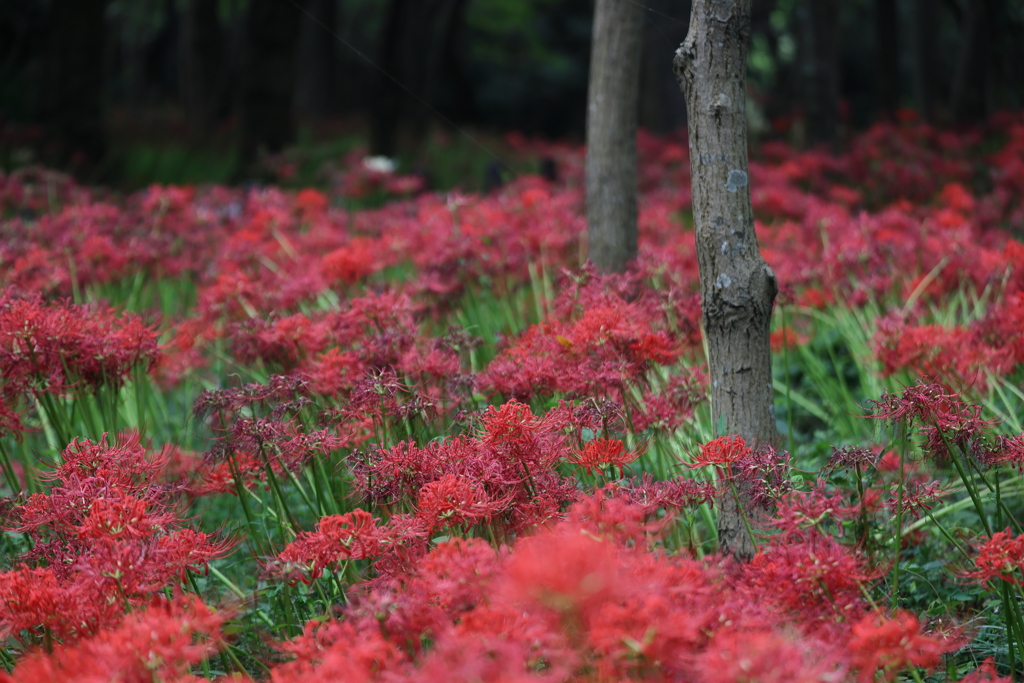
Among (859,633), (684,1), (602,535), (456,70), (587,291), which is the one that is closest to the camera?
(859,633)

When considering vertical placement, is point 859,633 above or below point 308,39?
below

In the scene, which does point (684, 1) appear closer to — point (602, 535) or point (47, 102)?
point (47, 102)

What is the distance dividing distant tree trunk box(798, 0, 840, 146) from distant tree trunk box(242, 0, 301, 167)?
17.7 ft

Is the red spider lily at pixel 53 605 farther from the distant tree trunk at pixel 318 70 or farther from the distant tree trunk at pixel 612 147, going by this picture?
the distant tree trunk at pixel 318 70

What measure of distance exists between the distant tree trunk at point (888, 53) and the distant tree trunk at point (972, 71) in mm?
1081

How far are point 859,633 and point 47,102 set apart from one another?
A: 9.30 meters

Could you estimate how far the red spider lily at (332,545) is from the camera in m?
1.56

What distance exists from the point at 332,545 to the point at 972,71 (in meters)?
11.4

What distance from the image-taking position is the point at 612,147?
396 centimetres

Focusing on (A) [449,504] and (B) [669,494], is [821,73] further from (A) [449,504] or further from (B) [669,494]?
(A) [449,504]

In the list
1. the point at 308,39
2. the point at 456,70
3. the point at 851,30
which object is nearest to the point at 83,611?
the point at 456,70

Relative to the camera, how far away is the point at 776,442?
248cm

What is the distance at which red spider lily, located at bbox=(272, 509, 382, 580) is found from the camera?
1561mm

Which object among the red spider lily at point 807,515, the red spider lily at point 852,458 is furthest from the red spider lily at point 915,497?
the red spider lily at point 807,515
